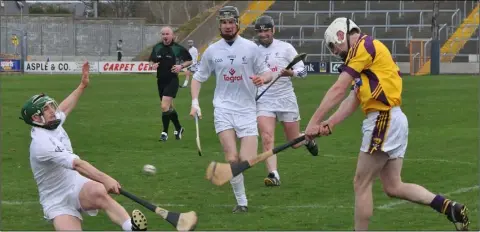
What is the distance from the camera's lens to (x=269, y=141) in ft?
46.6

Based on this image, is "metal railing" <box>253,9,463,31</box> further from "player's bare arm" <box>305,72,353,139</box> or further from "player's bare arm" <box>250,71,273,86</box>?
"player's bare arm" <box>305,72,353,139</box>

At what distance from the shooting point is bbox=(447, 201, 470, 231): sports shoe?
9.81 m

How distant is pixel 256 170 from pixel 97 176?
22.1 ft

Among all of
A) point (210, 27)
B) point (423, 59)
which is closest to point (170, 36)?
point (423, 59)

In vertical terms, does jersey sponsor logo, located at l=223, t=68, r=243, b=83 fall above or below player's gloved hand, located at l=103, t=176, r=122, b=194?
above

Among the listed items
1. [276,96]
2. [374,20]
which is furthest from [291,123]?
[374,20]

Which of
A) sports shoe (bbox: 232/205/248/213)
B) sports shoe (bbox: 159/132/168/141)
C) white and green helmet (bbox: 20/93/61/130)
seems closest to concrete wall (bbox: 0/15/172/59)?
sports shoe (bbox: 159/132/168/141)

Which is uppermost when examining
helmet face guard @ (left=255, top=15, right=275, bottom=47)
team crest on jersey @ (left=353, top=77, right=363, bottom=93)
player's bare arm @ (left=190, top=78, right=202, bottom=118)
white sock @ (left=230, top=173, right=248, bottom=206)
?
helmet face guard @ (left=255, top=15, right=275, bottom=47)

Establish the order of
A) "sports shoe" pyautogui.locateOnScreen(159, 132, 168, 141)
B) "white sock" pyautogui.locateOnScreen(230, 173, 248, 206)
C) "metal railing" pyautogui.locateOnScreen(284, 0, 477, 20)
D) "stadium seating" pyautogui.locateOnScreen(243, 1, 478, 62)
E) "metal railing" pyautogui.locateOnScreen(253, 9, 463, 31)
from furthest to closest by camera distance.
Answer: "metal railing" pyautogui.locateOnScreen(284, 0, 477, 20) → "metal railing" pyautogui.locateOnScreen(253, 9, 463, 31) → "stadium seating" pyautogui.locateOnScreen(243, 1, 478, 62) → "sports shoe" pyautogui.locateOnScreen(159, 132, 168, 141) → "white sock" pyautogui.locateOnScreen(230, 173, 248, 206)

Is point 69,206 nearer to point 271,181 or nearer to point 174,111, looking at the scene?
point 271,181

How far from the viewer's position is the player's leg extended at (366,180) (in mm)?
9531

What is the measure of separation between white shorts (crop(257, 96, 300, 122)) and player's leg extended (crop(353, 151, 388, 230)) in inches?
204

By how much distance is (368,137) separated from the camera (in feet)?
31.2

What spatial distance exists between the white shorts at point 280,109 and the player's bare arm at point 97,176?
5637mm
